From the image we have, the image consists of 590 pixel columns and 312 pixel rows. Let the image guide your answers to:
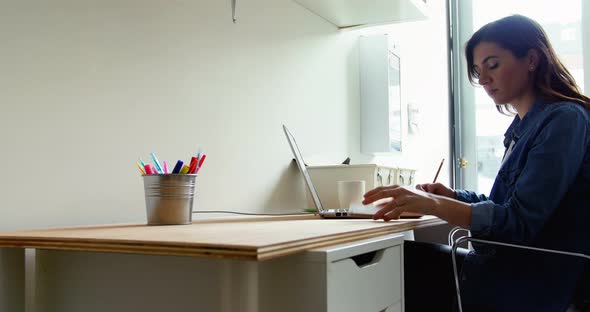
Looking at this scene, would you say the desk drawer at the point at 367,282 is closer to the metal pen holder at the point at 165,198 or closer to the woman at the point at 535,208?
the woman at the point at 535,208

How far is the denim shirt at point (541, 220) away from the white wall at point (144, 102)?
75cm

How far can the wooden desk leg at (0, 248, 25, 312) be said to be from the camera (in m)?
1.04

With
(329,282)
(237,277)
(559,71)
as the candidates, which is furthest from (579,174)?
(237,277)

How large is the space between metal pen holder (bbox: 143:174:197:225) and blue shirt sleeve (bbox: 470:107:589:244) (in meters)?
0.64

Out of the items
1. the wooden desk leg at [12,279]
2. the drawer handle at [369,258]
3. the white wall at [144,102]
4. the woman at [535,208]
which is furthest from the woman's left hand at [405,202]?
the wooden desk leg at [12,279]

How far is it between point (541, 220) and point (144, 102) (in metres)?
0.95

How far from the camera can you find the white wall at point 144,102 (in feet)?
3.86

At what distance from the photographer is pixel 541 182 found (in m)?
1.27

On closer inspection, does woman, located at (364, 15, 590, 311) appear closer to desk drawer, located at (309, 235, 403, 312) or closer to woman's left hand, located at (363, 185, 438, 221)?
woman's left hand, located at (363, 185, 438, 221)

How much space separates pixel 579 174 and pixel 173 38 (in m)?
1.04

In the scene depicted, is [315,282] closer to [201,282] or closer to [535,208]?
[201,282]

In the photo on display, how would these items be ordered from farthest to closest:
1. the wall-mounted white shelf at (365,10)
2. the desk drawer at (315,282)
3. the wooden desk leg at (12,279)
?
the wall-mounted white shelf at (365,10) < the wooden desk leg at (12,279) < the desk drawer at (315,282)

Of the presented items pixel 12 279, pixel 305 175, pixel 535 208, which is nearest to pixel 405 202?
pixel 535 208

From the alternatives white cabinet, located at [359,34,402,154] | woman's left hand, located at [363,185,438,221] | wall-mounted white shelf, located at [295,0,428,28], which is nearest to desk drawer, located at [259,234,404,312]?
woman's left hand, located at [363,185,438,221]
